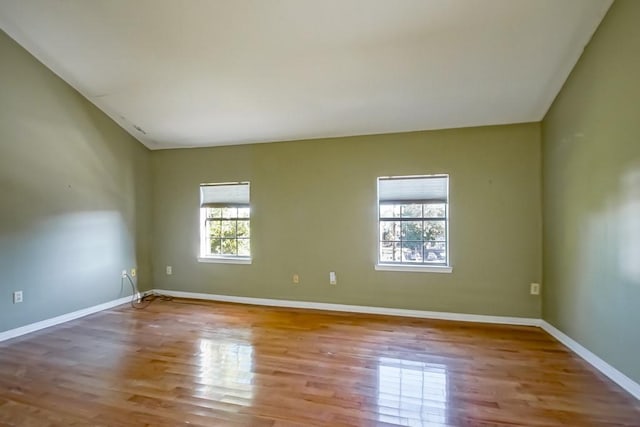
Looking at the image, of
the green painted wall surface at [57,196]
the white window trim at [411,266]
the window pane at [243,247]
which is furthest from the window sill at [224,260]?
the white window trim at [411,266]

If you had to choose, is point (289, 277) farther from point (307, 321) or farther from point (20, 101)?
point (20, 101)

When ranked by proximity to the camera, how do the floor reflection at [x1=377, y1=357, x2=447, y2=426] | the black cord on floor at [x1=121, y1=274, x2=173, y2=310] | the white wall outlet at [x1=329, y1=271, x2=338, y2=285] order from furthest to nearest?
the black cord on floor at [x1=121, y1=274, x2=173, y2=310] → the white wall outlet at [x1=329, y1=271, x2=338, y2=285] → the floor reflection at [x1=377, y1=357, x2=447, y2=426]

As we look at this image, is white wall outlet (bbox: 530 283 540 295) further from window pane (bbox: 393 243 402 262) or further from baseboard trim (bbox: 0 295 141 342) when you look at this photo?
baseboard trim (bbox: 0 295 141 342)

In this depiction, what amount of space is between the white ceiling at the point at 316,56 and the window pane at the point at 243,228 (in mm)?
1432

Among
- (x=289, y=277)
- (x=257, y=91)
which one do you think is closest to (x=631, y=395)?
(x=289, y=277)

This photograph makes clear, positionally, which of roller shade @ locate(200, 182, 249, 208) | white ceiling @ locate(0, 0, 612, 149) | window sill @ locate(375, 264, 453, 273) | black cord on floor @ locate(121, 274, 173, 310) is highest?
white ceiling @ locate(0, 0, 612, 149)

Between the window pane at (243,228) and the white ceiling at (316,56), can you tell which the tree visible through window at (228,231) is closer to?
the window pane at (243,228)

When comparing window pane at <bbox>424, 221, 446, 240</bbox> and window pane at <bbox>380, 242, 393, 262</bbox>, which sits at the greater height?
window pane at <bbox>424, 221, 446, 240</bbox>

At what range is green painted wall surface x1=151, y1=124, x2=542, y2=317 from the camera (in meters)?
3.75

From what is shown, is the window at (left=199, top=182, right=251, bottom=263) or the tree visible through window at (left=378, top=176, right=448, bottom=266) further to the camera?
the window at (left=199, top=182, right=251, bottom=263)

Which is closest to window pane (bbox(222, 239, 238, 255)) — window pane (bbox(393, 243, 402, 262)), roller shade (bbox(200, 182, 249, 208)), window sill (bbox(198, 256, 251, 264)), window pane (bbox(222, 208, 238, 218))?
window sill (bbox(198, 256, 251, 264))

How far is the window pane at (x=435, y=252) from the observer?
158 inches

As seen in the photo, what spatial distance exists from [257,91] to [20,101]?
8.13 ft

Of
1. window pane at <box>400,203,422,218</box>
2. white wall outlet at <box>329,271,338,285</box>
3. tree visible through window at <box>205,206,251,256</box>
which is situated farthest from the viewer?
tree visible through window at <box>205,206,251,256</box>
